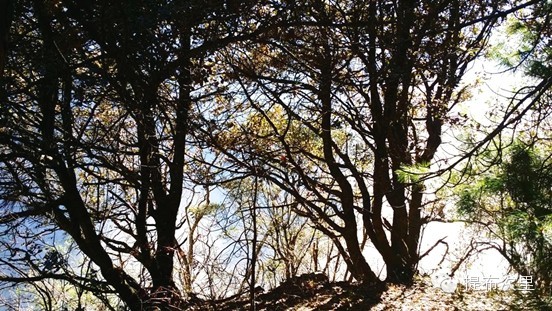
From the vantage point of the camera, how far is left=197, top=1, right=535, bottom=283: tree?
3.28 m

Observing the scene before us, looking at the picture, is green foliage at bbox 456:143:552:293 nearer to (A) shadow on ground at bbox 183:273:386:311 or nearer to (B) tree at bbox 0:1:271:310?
(A) shadow on ground at bbox 183:273:386:311

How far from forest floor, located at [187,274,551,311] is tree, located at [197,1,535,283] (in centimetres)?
55

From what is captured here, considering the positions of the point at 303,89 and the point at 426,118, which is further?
the point at 426,118

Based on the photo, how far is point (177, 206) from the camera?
173 inches

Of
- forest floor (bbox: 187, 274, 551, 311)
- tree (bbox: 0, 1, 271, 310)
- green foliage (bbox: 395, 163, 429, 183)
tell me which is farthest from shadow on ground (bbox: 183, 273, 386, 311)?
green foliage (bbox: 395, 163, 429, 183)

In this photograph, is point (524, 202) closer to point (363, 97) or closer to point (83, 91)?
point (363, 97)


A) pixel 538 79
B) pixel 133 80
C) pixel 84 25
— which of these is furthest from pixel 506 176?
pixel 84 25

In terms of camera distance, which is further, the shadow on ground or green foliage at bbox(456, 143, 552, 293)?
the shadow on ground

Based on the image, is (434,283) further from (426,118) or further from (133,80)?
(133,80)

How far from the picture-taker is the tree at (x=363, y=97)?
3.28 m

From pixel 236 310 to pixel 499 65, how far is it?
2.87 meters

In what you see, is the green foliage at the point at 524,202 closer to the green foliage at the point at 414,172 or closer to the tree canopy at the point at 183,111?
the tree canopy at the point at 183,111

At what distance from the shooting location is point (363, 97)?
4.62 meters

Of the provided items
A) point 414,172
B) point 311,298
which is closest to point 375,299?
point 311,298
